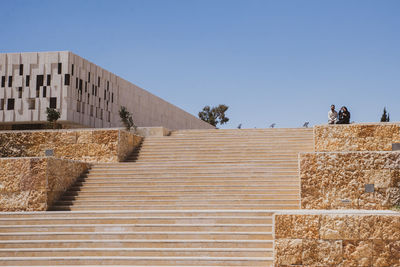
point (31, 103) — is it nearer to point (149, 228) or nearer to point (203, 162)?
point (203, 162)

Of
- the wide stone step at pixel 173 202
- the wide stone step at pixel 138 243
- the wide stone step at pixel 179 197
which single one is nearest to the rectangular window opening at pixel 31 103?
the wide stone step at pixel 179 197

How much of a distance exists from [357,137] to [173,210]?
7367 mm

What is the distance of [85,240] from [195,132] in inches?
421

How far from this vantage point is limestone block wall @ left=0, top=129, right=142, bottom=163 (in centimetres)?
1686

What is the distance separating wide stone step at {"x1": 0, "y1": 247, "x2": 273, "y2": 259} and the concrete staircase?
2cm

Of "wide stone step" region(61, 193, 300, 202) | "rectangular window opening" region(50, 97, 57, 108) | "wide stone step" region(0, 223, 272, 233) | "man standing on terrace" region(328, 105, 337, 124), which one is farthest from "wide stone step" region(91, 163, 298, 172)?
"rectangular window opening" region(50, 97, 57, 108)

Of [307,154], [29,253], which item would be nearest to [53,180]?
Result: [29,253]

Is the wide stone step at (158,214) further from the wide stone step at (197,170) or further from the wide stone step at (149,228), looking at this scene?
the wide stone step at (197,170)

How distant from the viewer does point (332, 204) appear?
1202 centimetres

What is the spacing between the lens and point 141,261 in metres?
9.22

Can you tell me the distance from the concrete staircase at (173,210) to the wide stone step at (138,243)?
0.8 inches

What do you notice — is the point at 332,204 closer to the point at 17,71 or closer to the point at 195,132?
the point at 195,132

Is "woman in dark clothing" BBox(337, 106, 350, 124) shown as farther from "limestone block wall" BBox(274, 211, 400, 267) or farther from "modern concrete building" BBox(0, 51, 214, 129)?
"modern concrete building" BBox(0, 51, 214, 129)

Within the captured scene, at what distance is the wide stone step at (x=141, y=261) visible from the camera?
349 inches
